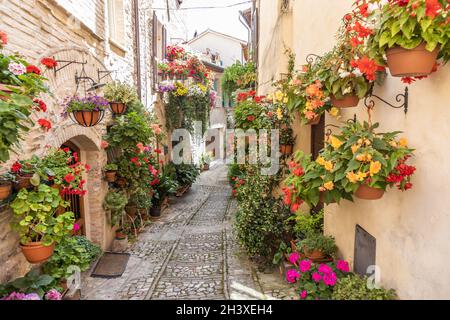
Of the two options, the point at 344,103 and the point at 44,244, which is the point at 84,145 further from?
the point at 344,103

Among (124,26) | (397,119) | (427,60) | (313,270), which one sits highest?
(124,26)

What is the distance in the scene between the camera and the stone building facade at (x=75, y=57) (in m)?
3.57

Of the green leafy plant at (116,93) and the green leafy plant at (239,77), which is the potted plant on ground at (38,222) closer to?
the green leafy plant at (116,93)

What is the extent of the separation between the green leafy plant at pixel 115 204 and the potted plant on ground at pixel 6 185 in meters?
3.54

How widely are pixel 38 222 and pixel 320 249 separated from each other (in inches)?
131

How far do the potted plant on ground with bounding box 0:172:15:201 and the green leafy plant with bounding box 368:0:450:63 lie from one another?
328cm

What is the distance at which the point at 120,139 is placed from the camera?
21.8 feet

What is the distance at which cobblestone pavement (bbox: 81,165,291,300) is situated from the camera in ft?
16.0

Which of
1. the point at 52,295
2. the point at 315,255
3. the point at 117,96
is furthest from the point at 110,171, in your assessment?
the point at 315,255

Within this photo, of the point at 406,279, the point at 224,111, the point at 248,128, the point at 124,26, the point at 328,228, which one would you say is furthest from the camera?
the point at 224,111

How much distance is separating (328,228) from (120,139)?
4358mm

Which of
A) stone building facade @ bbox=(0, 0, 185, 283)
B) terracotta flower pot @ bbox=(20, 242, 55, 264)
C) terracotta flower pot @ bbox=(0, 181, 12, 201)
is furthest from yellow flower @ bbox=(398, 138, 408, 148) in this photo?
terracotta flower pot @ bbox=(20, 242, 55, 264)

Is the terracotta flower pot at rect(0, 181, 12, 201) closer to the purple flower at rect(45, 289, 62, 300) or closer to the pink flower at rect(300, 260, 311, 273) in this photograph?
the purple flower at rect(45, 289, 62, 300)
